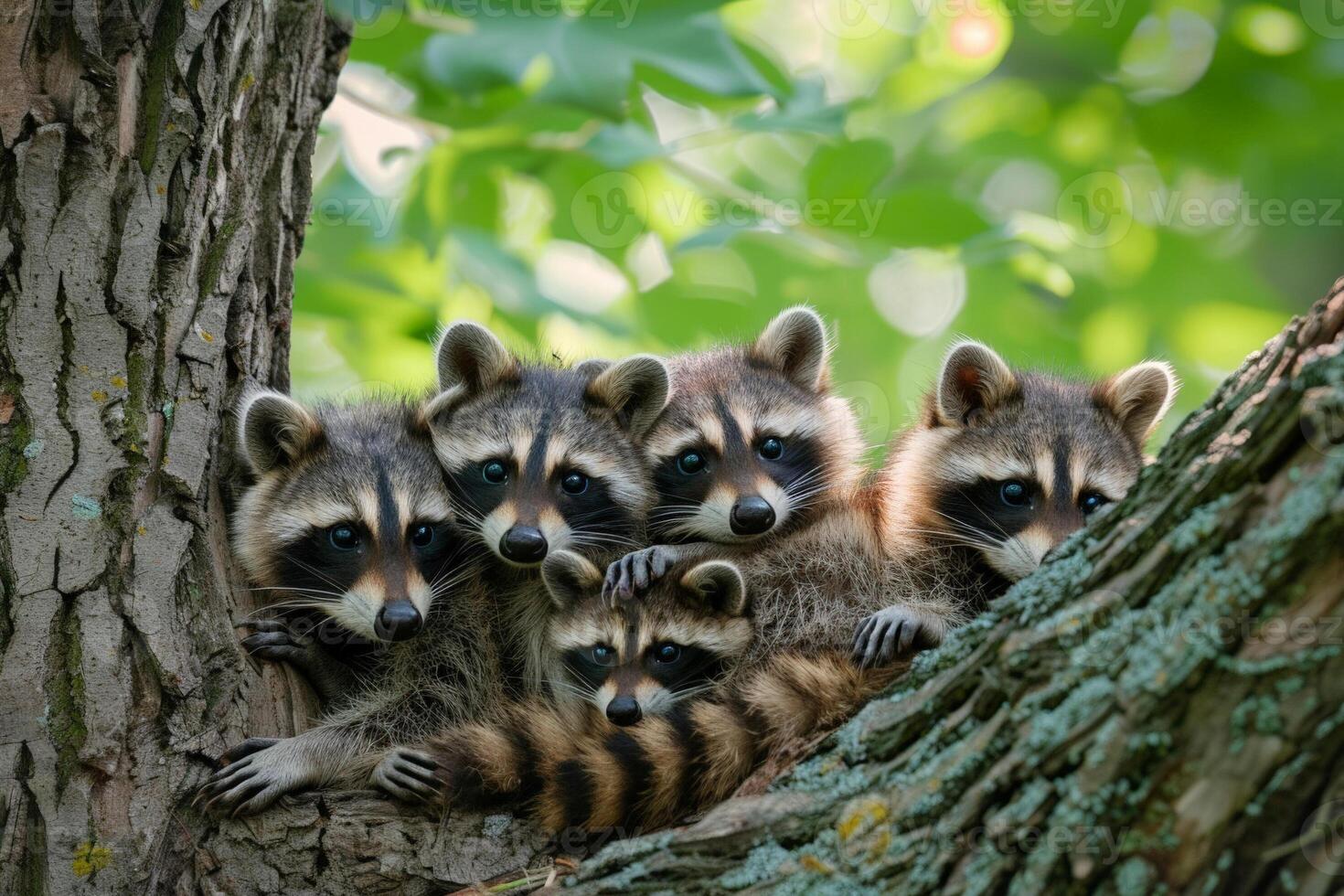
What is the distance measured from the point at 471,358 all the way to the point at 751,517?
3.99 feet

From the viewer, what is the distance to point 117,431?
9.53 feet

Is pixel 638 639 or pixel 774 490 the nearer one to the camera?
pixel 638 639

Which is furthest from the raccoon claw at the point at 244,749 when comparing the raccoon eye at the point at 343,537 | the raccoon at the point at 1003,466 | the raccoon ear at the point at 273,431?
the raccoon at the point at 1003,466

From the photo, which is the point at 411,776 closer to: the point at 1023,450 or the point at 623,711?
the point at 623,711

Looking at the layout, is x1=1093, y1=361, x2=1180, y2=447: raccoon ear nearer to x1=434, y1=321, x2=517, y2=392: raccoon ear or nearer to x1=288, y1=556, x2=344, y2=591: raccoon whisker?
x1=434, y1=321, x2=517, y2=392: raccoon ear

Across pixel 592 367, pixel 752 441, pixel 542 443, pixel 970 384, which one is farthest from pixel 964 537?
pixel 592 367

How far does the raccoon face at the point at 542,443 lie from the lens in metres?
4.00

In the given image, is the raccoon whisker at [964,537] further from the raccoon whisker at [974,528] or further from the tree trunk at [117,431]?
the tree trunk at [117,431]

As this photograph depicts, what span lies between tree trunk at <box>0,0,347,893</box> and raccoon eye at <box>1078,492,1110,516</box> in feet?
8.02

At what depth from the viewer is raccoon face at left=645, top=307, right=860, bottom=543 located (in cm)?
403

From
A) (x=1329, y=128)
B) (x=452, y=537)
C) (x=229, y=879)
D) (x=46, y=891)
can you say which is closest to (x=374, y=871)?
(x=229, y=879)

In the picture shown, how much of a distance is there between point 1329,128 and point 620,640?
13.6 ft

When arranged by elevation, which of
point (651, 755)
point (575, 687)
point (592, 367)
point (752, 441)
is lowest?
point (651, 755)

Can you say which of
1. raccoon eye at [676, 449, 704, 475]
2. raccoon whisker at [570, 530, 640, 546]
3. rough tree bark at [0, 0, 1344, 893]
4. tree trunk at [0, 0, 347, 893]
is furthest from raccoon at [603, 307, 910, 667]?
tree trunk at [0, 0, 347, 893]
